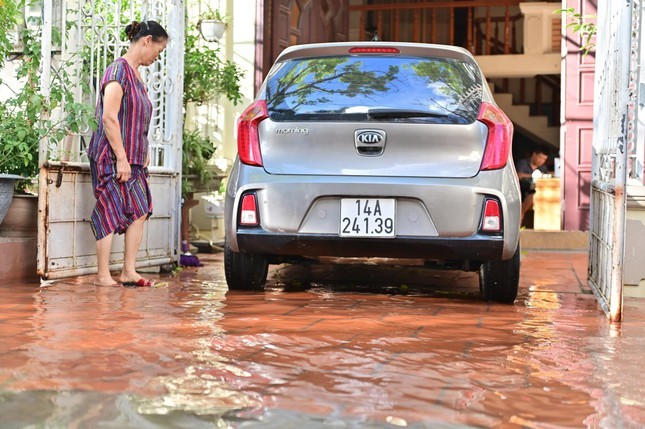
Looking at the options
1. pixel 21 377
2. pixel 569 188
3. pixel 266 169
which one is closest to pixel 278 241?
pixel 266 169

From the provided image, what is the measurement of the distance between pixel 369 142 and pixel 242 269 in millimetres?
1159

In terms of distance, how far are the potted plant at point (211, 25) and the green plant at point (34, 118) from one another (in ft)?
12.8

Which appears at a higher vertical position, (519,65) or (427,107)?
(519,65)

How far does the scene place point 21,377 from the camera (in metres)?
3.43

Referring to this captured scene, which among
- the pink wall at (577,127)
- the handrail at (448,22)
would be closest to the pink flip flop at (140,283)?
the pink wall at (577,127)

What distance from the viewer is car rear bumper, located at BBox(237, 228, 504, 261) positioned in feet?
18.9

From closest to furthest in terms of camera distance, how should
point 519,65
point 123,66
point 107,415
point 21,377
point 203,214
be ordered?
1. point 107,415
2. point 21,377
3. point 123,66
4. point 203,214
5. point 519,65

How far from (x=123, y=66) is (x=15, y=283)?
5.02ft

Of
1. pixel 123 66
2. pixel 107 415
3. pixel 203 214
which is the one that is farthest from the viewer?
pixel 203 214

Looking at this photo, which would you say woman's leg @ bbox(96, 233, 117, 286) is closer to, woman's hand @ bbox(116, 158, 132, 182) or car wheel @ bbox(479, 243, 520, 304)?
woman's hand @ bbox(116, 158, 132, 182)

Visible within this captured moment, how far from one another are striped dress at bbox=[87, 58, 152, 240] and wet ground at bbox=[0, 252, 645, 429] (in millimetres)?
455

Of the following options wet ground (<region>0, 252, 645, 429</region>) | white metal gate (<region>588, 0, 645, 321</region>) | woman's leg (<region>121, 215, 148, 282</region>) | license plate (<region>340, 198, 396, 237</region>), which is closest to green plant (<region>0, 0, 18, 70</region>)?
woman's leg (<region>121, 215, 148, 282</region>)

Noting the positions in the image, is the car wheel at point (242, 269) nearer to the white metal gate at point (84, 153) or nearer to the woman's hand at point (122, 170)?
the woman's hand at point (122, 170)

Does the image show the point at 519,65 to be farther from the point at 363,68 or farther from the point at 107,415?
the point at 107,415
